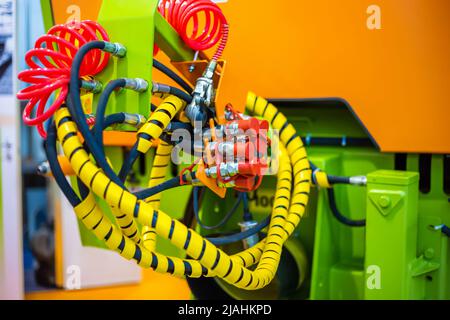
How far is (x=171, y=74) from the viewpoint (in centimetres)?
116

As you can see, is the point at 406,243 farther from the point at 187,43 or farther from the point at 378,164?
the point at 187,43

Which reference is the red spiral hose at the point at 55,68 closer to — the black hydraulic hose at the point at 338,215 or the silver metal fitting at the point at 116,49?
the silver metal fitting at the point at 116,49

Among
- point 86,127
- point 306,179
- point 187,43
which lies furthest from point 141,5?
point 306,179

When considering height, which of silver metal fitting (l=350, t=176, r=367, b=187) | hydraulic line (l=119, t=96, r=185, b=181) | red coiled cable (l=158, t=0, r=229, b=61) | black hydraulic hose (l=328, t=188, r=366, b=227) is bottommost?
black hydraulic hose (l=328, t=188, r=366, b=227)

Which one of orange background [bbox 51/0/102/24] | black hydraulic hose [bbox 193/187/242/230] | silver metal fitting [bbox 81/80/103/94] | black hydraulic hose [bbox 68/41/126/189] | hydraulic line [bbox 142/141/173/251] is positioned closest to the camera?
black hydraulic hose [bbox 68/41/126/189]

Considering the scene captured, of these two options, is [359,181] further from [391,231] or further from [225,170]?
[225,170]

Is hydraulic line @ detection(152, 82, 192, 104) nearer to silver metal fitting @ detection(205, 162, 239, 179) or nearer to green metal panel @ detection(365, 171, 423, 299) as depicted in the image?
silver metal fitting @ detection(205, 162, 239, 179)

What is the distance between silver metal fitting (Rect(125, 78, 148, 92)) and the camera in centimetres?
101

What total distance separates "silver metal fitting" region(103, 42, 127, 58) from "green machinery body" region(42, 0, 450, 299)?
1 centimetres

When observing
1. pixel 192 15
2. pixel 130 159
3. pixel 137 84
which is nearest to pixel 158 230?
pixel 130 159

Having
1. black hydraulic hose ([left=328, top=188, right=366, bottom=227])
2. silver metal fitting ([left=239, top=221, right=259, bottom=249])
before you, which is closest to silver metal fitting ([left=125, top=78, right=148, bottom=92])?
silver metal fitting ([left=239, top=221, right=259, bottom=249])

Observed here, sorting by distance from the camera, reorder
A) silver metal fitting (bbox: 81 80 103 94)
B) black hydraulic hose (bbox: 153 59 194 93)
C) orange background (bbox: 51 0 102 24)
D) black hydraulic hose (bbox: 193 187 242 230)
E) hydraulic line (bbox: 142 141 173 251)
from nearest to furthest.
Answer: silver metal fitting (bbox: 81 80 103 94)
black hydraulic hose (bbox: 153 59 194 93)
hydraulic line (bbox: 142 141 173 251)
black hydraulic hose (bbox: 193 187 242 230)
orange background (bbox: 51 0 102 24)

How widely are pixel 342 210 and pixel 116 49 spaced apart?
0.79 metres

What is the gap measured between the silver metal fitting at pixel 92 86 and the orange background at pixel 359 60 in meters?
0.49
